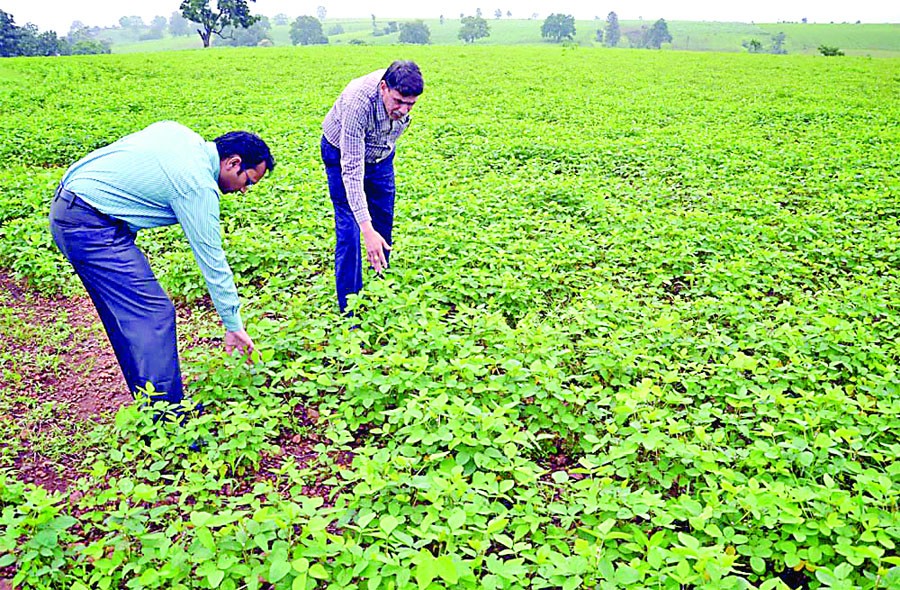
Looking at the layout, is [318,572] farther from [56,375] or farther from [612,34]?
[612,34]

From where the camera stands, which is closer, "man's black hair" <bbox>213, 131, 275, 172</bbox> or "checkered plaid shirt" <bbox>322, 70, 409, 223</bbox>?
"man's black hair" <bbox>213, 131, 275, 172</bbox>

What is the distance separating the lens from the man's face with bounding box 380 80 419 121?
412 cm

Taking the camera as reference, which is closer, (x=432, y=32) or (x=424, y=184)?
(x=424, y=184)

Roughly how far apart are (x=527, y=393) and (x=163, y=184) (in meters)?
2.09

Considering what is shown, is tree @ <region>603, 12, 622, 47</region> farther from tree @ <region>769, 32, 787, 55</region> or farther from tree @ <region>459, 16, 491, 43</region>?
tree @ <region>769, 32, 787, 55</region>

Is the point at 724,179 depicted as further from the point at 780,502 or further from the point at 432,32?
the point at 432,32

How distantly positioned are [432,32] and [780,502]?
10681cm

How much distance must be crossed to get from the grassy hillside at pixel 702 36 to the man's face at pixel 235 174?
228 feet

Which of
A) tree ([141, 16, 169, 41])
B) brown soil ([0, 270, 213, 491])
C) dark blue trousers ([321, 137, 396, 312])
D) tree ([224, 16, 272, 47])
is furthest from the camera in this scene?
tree ([141, 16, 169, 41])

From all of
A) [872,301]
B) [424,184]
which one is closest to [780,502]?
[872,301]

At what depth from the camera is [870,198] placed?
7.94m

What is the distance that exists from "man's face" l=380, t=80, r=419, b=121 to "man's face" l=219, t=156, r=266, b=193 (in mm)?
1079

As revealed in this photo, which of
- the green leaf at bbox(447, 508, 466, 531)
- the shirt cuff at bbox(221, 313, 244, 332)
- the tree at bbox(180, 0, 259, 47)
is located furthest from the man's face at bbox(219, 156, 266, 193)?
the tree at bbox(180, 0, 259, 47)

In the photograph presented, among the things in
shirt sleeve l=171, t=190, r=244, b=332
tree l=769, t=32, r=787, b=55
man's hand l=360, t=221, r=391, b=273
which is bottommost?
man's hand l=360, t=221, r=391, b=273
